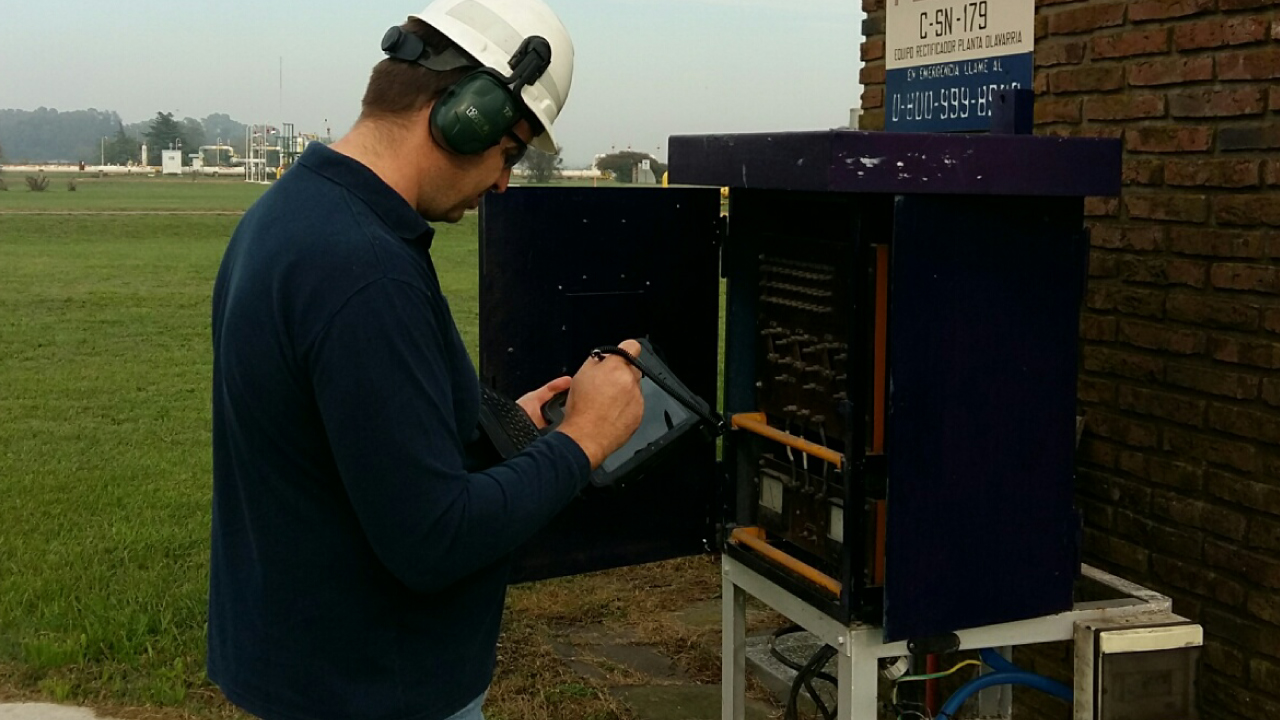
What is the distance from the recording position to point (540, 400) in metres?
2.68

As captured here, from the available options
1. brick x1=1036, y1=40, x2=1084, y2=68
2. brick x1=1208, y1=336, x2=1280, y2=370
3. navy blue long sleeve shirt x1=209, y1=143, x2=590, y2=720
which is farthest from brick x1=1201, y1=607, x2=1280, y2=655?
navy blue long sleeve shirt x1=209, y1=143, x2=590, y2=720

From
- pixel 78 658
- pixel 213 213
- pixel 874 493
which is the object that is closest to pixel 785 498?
pixel 874 493

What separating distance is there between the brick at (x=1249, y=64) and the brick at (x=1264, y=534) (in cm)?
106

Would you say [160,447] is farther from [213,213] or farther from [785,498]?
[213,213]

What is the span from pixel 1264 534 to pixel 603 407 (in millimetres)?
1861

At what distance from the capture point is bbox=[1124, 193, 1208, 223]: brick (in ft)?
11.0

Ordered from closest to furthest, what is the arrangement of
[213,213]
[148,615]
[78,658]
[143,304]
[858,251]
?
[858,251]
[78,658]
[148,615]
[143,304]
[213,213]

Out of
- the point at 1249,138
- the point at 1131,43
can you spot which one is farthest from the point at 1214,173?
the point at 1131,43

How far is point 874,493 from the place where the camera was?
272 cm

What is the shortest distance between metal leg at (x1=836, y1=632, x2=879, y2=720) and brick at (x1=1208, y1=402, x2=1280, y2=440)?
114cm

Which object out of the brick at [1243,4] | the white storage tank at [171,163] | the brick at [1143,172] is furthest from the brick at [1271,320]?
the white storage tank at [171,163]

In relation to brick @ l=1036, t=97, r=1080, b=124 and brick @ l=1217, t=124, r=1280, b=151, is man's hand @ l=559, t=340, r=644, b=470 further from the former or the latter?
brick @ l=1036, t=97, r=1080, b=124

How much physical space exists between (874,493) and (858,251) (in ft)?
1.65

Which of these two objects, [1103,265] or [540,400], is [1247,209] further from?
[540,400]
